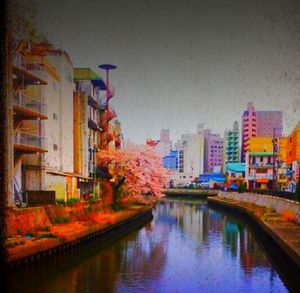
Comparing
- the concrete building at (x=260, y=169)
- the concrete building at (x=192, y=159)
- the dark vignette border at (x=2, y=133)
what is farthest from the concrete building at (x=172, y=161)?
the dark vignette border at (x=2, y=133)

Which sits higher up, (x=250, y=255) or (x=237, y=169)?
(x=237, y=169)

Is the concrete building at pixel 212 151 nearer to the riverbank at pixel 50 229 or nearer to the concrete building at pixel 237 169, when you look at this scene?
the concrete building at pixel 237 169

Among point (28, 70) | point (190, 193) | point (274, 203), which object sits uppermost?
point (28, 70)

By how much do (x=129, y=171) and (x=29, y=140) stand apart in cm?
1571

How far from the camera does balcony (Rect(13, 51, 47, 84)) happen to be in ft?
68.9

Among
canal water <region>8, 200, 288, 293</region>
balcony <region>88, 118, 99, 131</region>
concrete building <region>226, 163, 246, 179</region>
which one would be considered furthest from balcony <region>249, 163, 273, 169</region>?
canal water <region>8, 200, 288, 293</region>

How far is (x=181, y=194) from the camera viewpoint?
82.1 meters

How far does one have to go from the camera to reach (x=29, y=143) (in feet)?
77.4

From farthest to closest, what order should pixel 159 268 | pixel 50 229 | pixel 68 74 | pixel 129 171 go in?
1. pixel 129 171
2. pixel 68 74
3. pixel 50 229
4. pixel 159 268

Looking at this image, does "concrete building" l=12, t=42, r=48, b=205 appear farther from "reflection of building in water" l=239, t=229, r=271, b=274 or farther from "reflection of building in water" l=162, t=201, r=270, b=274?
"reflection of building in water" l=239, t=229, r=271, b=274

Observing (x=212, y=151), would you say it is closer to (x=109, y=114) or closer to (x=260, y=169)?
(x=260, y=169)

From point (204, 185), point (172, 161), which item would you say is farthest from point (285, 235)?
point (172, 161)

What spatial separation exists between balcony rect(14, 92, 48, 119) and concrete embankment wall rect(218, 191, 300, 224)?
1639 cm

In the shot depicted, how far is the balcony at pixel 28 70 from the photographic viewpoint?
68.9ft
